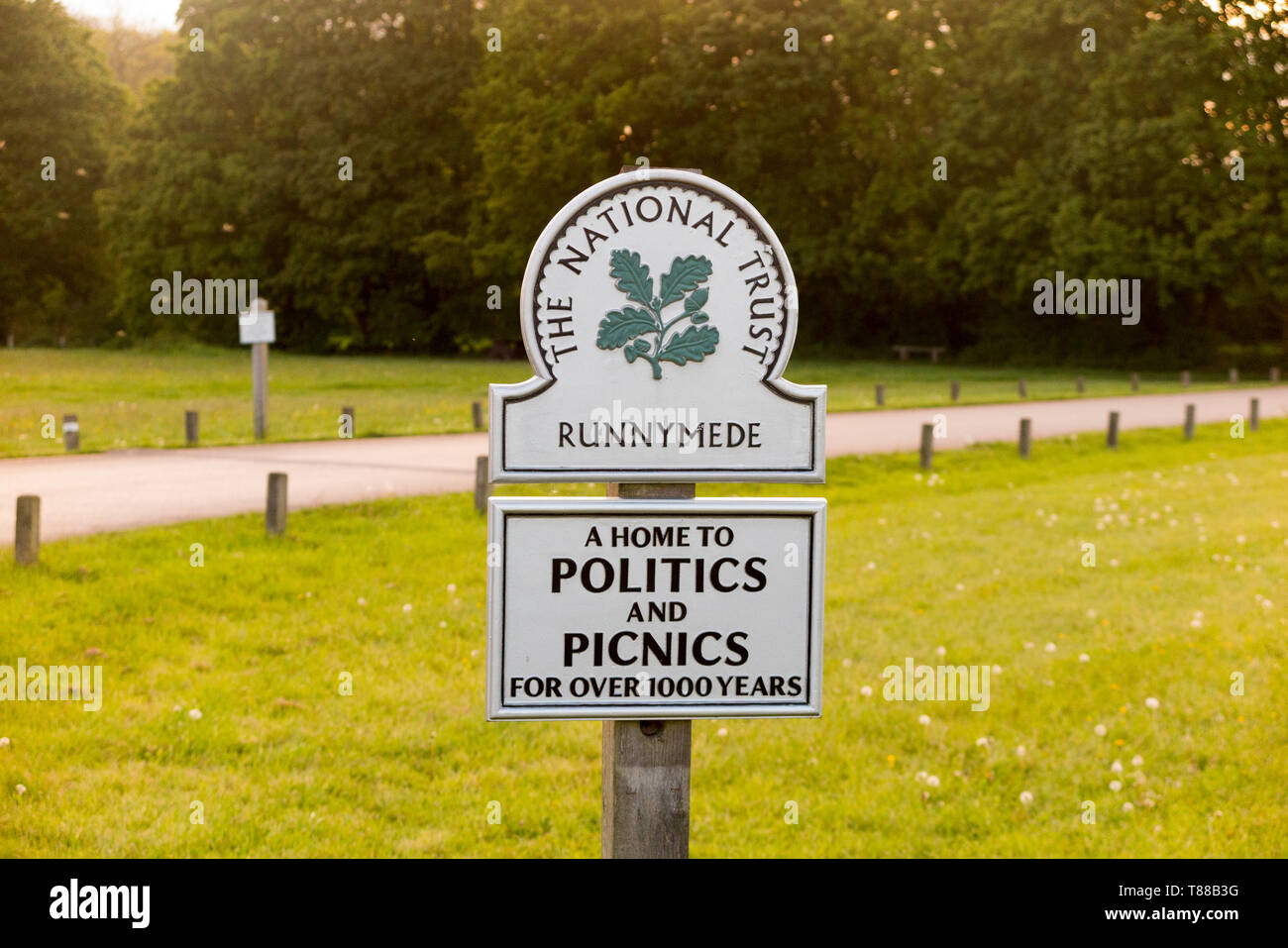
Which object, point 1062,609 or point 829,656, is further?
point 1062,609

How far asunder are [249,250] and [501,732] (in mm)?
49413

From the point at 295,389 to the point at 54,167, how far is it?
29.5 meters

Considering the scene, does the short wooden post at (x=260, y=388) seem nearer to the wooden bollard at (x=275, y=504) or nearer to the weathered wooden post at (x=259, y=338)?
the weathered wooden post at (x=259, y=338)

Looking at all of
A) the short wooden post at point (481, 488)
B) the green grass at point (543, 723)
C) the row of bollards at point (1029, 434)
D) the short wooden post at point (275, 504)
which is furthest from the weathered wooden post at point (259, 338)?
the short wooden post at point (275, 504)

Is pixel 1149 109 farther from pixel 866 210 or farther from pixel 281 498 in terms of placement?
pixel 281 498

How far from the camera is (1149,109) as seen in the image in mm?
44156

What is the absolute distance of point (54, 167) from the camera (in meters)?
53.7

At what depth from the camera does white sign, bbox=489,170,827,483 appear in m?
2.78

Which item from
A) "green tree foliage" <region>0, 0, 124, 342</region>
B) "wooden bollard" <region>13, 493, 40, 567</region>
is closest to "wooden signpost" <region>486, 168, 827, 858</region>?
"wooden bollard" <region>13, 493, 40, 567</region>

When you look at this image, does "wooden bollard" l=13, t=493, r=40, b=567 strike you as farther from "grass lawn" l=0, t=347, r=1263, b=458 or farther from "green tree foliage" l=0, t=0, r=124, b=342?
"green tree foliage" l=0, t=0, r=124, b=342

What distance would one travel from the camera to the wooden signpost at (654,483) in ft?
9.16

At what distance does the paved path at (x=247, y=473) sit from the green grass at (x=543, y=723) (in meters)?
1.04

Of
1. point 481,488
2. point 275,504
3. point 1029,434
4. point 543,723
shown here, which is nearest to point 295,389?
point 1029,434

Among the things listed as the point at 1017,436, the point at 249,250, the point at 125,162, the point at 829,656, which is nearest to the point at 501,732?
the point at 829,656
